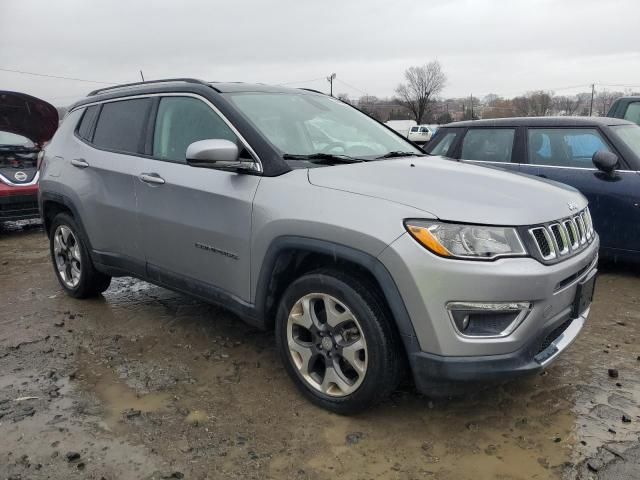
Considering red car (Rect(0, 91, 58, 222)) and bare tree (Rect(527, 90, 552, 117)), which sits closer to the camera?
red car (Rect(0, 91, 58, 222))

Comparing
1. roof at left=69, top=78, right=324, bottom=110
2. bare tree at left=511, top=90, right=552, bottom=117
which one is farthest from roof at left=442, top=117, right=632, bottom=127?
bare tree at left=511, top=90, right=552, bottom=117

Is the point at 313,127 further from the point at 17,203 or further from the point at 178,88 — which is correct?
the point at 17,203

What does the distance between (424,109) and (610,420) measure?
7104 centimetres

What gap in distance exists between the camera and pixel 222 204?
325cm

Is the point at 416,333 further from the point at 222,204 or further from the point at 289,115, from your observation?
the point at 289,115

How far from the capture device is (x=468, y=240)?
2467 millimetres

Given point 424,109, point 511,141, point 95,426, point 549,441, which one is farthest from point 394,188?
point 424,109

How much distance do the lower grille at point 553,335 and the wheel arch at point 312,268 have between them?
0.66 m

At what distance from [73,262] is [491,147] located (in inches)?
175

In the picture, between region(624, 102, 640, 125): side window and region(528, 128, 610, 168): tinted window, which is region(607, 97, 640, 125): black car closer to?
region(624, 102, 640, 125): side window

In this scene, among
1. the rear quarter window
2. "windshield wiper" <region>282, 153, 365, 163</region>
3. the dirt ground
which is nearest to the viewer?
the dirt ground

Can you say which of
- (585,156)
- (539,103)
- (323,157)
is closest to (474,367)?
(323,157)

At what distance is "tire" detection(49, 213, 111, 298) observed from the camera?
466 cm

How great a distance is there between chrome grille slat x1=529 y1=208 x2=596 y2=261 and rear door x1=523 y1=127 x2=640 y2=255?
94.0 inches
